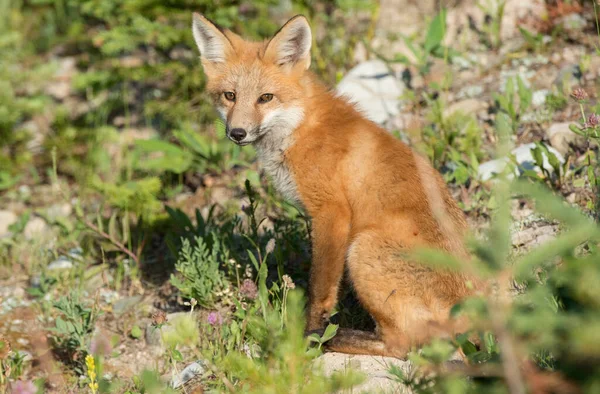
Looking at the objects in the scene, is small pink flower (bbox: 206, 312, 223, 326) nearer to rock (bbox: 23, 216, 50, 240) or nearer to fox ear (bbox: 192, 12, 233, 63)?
fox ear (bbox: 192, 12, 233, 63)

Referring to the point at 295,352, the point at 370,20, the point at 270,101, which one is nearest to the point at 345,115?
the point at 270,101

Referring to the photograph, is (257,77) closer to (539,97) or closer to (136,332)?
(136,332)

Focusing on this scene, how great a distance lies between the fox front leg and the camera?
12.7ft

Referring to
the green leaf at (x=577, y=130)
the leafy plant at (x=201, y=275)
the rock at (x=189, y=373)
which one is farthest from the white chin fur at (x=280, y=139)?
the green leaf at (x=577, y=130)

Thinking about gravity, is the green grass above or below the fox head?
below

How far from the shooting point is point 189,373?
386 centimetres

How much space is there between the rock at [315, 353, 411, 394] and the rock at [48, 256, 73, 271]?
288 cm

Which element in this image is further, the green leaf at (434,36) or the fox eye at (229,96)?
the green leaf at (434,36)

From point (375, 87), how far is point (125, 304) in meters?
3.22

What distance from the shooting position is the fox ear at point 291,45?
A: 4387mm

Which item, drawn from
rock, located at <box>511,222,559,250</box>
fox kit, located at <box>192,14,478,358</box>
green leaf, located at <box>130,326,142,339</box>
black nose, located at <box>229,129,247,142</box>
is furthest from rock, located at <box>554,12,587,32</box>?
green leaf, located at <box>130,326,142,339</box>

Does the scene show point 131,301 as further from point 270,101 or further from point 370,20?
point 370,20

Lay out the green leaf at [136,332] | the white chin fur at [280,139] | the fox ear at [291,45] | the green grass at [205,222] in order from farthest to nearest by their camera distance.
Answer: the green leaf at [136,332] < the fox ear at [291,45] < the white chin fur at [280,139] < the green grass at [205,222]

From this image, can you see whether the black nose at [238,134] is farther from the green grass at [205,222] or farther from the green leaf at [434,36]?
the green leaf at [434,36]
